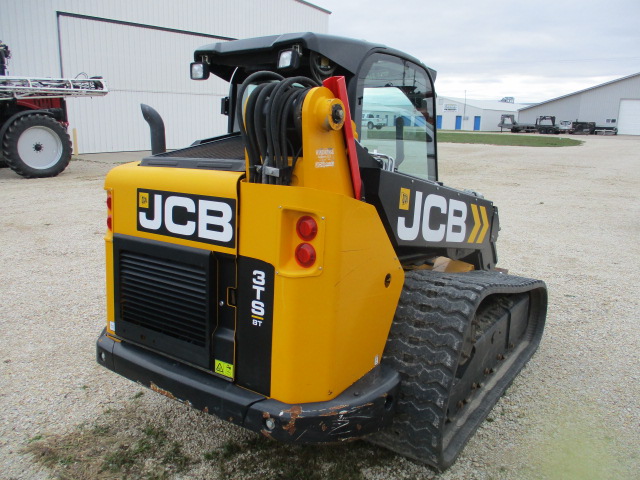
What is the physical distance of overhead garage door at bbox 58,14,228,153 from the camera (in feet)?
60.1

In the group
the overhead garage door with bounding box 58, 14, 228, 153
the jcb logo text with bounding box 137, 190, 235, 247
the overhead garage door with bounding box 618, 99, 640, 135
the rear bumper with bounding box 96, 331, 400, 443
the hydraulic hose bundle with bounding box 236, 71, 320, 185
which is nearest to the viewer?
the hydraulic hose bundle with bounding box 236, 71, 320, 185

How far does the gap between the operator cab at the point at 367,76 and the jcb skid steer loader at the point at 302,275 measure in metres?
0.01

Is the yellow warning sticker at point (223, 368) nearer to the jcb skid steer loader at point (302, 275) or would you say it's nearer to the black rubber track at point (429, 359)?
the jcb skid steer loader at point (302, 275)

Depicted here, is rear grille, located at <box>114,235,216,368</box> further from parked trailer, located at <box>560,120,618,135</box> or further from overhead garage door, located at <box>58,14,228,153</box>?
parked trailer, located at <box>560,120,618,135</box>

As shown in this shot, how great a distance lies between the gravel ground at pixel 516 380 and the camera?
2.76 m

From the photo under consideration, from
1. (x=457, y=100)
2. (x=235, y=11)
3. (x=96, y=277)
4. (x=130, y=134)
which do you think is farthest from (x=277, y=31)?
(x=457, y=100)

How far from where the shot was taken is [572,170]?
17.3 metres

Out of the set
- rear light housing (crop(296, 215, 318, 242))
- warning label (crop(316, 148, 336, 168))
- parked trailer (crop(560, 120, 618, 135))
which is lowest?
rear light housing (crop(296, 215, 318, 242))

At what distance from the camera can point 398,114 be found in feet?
10.6

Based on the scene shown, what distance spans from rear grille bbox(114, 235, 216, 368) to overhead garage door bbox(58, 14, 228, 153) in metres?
17.8

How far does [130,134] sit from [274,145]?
19.6m

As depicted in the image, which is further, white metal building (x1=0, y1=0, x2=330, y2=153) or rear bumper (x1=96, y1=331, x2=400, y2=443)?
white metal building (x1=0, y1=0, x2=330, y2=153)

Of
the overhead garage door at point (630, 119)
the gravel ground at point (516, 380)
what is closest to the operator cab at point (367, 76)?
the gravel ground at point (516, 380)

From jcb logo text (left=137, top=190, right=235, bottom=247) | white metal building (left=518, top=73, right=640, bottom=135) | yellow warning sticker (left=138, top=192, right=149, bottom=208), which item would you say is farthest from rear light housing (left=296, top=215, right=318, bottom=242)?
white metal building (left=518, top=73, right=640, bottom=135)
